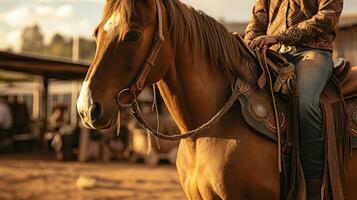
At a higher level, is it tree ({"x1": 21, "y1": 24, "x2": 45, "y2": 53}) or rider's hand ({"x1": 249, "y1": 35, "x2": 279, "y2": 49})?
rider's hand ({"x1": 249, "y1": 35, "x2": 279, "y2": 49})

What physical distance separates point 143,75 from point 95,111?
32cm

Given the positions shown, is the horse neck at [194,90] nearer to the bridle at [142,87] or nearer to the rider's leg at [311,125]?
the bridle at [142,87]

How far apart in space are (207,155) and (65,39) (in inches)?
2867

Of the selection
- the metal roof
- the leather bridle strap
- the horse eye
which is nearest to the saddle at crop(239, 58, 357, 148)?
the leather bridle strap

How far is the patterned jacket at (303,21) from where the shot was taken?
9.82 feet

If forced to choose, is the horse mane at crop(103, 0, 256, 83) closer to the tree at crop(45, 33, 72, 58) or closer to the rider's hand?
the rider's hand

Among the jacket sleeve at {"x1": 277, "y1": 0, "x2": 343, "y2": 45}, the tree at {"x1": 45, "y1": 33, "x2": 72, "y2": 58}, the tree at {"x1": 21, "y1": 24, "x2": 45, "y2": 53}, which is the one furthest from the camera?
the tree at {"x1": 21, "y1": 24, "x2": 45, "y2": 53}

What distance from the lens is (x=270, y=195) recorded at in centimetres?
262

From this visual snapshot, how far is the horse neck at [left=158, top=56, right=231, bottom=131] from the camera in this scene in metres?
2.70

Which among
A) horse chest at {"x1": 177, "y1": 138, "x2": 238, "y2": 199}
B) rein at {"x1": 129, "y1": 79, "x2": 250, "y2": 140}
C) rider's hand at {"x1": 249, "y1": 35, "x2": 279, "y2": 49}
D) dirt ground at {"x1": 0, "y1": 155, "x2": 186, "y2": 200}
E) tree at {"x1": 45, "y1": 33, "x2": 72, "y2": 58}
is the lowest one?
tree at {"x1": 45, "y1": 33, "x2": 72, "y2": 58}

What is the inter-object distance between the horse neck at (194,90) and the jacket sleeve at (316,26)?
23.1 inches

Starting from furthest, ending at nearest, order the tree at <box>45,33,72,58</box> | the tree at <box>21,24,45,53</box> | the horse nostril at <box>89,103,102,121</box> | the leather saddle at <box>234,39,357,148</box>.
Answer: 1. the tree at <box>21,24,45,53</box>
2. the tree at <box>45,33,72,58</box>
3. the leather saddle at <box>234,39,357,148</box>
4. the horse nostril at <box>89,103,102,121</box>

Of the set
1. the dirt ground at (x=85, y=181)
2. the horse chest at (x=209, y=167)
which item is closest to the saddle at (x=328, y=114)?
the horse chest at (x=209, y=167)

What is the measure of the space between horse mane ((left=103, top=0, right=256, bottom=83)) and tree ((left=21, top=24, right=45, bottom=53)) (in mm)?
73424
